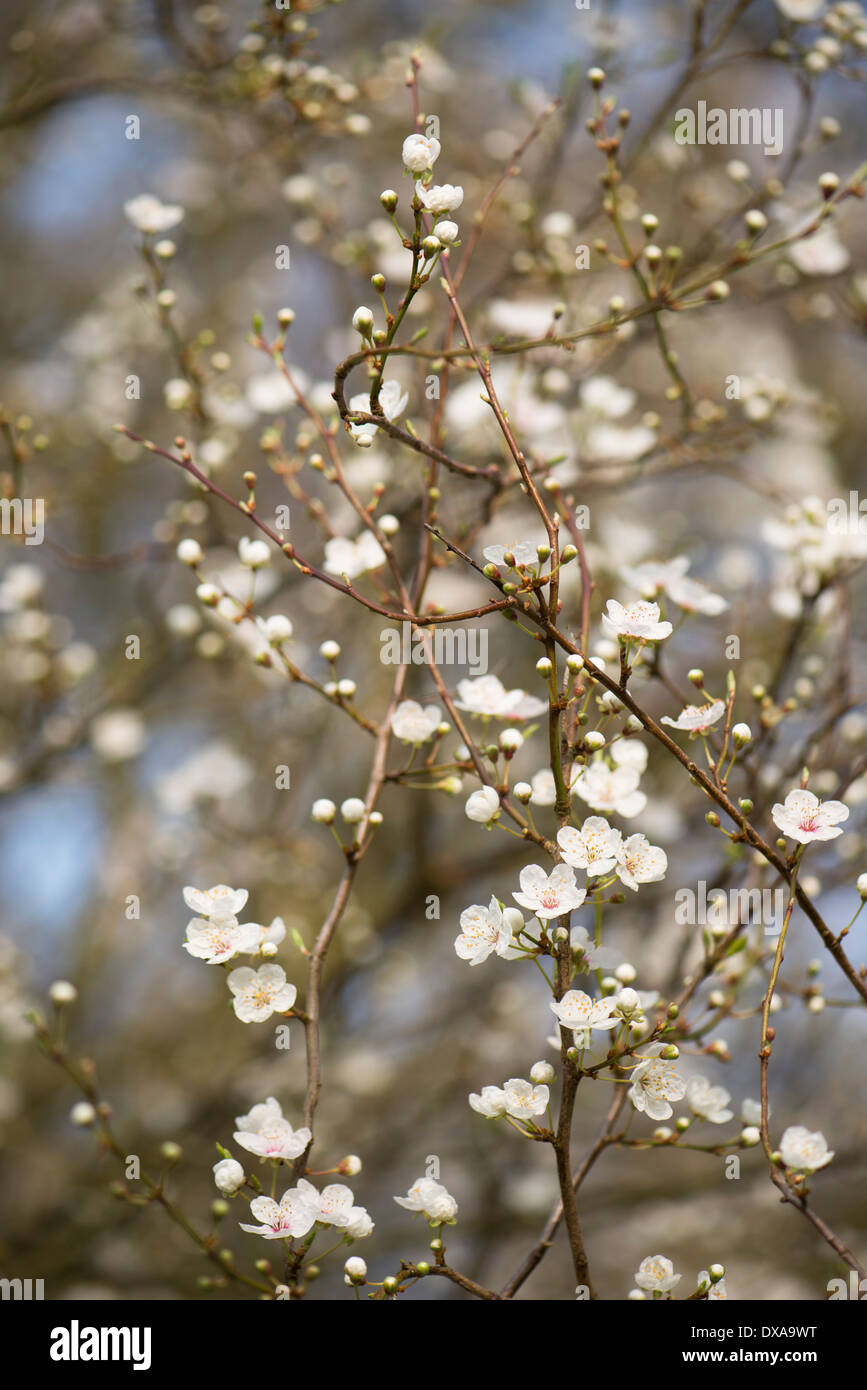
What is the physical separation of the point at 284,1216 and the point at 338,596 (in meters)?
2.80

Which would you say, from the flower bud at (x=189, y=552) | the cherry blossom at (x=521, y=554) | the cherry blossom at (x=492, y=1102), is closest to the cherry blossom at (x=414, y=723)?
the cherry blossom at (x=521, y=554)

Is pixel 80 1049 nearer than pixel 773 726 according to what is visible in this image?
No

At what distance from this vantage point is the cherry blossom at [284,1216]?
1.55 m

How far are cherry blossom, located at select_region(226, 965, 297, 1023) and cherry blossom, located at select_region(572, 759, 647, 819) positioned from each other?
56 centimetres

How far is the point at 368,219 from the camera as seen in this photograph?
491 cm

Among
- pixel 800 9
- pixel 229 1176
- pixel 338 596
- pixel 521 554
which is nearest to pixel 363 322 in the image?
pixel 521 554

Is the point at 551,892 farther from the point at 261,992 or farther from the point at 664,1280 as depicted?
the point at 664,1280

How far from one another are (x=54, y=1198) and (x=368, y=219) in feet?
14.6

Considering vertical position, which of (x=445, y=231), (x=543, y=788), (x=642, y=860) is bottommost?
(x=642, y=860)

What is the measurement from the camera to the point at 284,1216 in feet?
5.15

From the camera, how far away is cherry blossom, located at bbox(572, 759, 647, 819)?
5.92 ft
